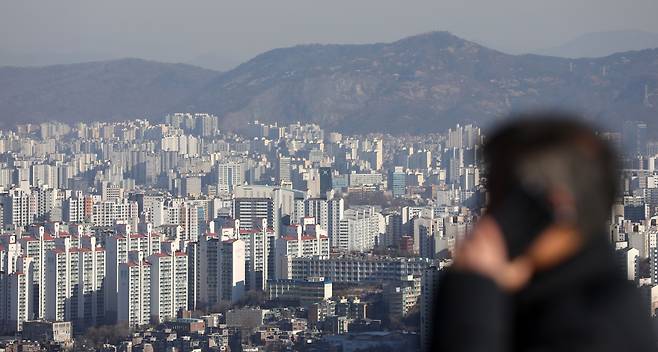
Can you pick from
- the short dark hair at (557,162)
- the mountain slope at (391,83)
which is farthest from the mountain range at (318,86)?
the short dark hair at (557,162)

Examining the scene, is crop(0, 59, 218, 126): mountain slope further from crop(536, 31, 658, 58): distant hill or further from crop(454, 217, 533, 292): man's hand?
crop(454, 217, 533, 292): man's hand

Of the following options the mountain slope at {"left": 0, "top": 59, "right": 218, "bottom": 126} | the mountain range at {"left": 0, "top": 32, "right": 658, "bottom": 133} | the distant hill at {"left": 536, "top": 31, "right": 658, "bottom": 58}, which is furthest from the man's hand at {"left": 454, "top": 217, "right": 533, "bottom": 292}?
the mountain slope at {"left": 0, "top": 59, "right": 218, "bottom": 126}

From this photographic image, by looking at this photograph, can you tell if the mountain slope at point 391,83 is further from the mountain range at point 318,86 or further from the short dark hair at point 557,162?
the short dark hair at point 557,162

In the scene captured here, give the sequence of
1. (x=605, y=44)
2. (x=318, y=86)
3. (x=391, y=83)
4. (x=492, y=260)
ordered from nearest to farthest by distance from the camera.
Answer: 1. (x=492, y=260)
2. (x=605, y=44)
3. (x=391, y=83)
4. (x=318, y=86)

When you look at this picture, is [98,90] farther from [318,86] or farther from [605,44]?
[605,44]

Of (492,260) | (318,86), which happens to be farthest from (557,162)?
(318,86)

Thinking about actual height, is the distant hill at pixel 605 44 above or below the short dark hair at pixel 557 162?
above

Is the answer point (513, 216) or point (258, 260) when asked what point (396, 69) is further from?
point (513, 216)
